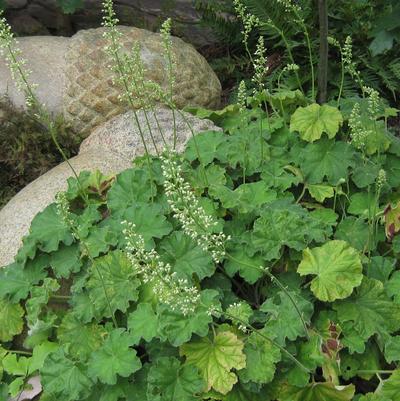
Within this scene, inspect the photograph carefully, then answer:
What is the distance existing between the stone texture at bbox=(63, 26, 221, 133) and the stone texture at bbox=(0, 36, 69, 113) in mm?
72

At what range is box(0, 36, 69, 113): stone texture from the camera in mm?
4477

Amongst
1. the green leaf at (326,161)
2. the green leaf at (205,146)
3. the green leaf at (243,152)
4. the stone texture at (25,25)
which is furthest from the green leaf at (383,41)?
the stone texture at (25,25)

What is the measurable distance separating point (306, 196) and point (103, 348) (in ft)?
4.20

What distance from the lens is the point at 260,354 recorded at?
2.57 m

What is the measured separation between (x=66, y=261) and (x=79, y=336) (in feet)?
1.20

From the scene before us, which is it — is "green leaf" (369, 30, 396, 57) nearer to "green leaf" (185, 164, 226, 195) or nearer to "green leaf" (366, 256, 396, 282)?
"green leaf" (185, 164, 226, 195)

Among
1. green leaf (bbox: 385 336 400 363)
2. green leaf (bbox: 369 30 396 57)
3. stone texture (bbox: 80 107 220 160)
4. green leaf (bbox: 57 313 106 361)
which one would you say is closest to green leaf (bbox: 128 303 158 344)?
green leaf (bbox: 57 313 106 361)

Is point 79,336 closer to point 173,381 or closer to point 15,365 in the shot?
point 15,365

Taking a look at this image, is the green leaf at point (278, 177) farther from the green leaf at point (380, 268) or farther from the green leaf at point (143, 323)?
the green leaf at point (143, 323)

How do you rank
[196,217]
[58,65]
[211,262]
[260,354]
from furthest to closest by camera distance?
[58,65]
[211,262]
[260,354]
[196,217]

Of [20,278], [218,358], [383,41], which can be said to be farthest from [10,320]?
[383,41]

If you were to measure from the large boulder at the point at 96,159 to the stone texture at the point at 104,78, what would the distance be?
31 centimetres

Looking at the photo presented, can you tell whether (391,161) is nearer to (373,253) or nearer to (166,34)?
(373,253)

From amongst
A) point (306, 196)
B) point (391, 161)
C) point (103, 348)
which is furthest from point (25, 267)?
point (391, 161)
